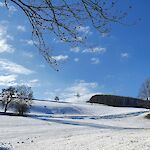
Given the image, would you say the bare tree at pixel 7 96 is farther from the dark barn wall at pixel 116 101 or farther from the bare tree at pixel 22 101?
the dark barn wall at pixel 116 101

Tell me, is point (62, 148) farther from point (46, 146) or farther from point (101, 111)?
point (101, 111)

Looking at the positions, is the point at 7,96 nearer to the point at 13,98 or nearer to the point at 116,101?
the point at 13,98

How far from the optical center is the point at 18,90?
7944cm

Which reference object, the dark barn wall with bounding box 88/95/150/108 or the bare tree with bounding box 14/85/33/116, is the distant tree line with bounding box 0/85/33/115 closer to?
the bare tree with bounding box 14/85/33/116

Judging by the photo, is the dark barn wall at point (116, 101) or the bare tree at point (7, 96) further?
the dark barn wall at point (116, 101)

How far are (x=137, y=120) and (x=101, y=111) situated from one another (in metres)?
22.5

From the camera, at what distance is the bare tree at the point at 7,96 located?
76.2 meters

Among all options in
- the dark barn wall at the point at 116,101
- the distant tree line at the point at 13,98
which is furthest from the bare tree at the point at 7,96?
the dark barn wall at the point at 116,101

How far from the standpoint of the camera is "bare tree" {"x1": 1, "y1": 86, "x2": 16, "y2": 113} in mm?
76188

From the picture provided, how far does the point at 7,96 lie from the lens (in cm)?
7688

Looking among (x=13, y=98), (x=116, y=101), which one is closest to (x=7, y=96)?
(x=13, y=98)

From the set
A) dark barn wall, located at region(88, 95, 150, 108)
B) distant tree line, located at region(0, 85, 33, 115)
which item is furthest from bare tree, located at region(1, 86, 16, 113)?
dark barn wall, located at region(88, 95, 150, 108)

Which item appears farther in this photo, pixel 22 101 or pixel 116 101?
pixel 116 101

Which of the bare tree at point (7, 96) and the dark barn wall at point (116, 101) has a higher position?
the dark barn wall at point (116, 101)
